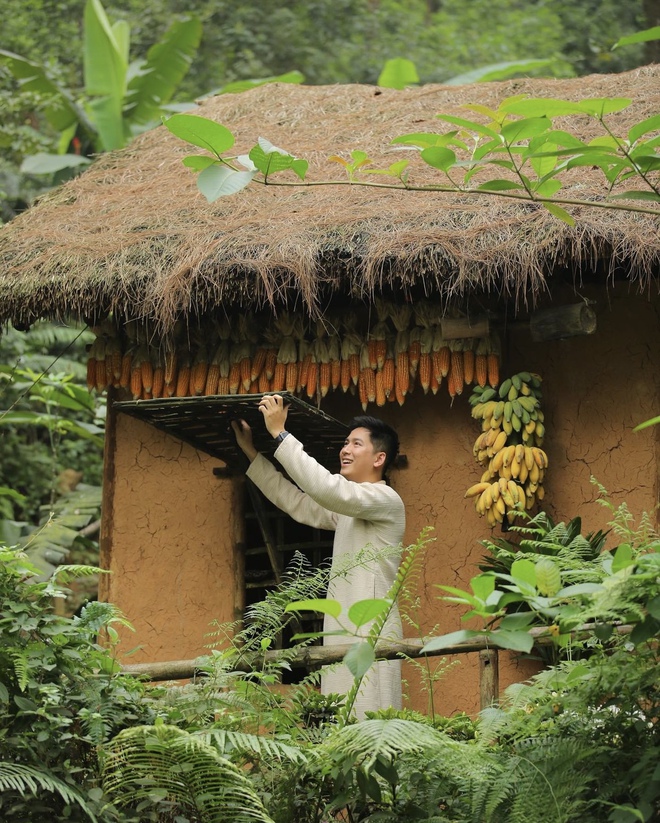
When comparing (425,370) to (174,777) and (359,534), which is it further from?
(174,777)

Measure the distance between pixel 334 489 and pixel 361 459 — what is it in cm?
39

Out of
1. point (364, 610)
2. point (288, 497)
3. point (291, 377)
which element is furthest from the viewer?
point (291, 377)

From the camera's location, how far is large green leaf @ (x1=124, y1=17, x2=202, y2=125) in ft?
36.6

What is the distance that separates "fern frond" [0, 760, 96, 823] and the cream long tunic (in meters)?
1.52

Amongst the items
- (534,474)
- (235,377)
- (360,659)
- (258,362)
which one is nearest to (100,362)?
(235,377)

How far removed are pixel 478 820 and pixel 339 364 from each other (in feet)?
9.37

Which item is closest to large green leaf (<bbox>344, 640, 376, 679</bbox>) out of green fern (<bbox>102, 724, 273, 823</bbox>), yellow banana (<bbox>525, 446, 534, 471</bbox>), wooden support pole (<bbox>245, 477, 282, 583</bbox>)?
green fern (<bbox>102, 724, 273, 823</bbox>)

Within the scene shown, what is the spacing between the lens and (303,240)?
5629 mm

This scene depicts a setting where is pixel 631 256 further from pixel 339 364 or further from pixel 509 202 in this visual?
pixel 339 364

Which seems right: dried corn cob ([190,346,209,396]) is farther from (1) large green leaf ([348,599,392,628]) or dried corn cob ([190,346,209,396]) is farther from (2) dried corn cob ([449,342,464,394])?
(1) large green leaf ([348,599,392,628])

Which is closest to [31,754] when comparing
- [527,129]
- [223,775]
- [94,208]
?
[223,775]

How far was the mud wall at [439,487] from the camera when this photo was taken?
5.57 meters

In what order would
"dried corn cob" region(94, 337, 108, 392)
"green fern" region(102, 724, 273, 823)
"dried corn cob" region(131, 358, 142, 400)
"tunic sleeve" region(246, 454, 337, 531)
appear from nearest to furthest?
"green fern" region(102, 724, 273, 823), "tunic sleeve" region(246, 454, 337, 531), "dried corn cob" region(131, 358, 142, 400), "dried corn cob" region(94, 337, 108, 392)

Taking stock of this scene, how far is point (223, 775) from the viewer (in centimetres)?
351
